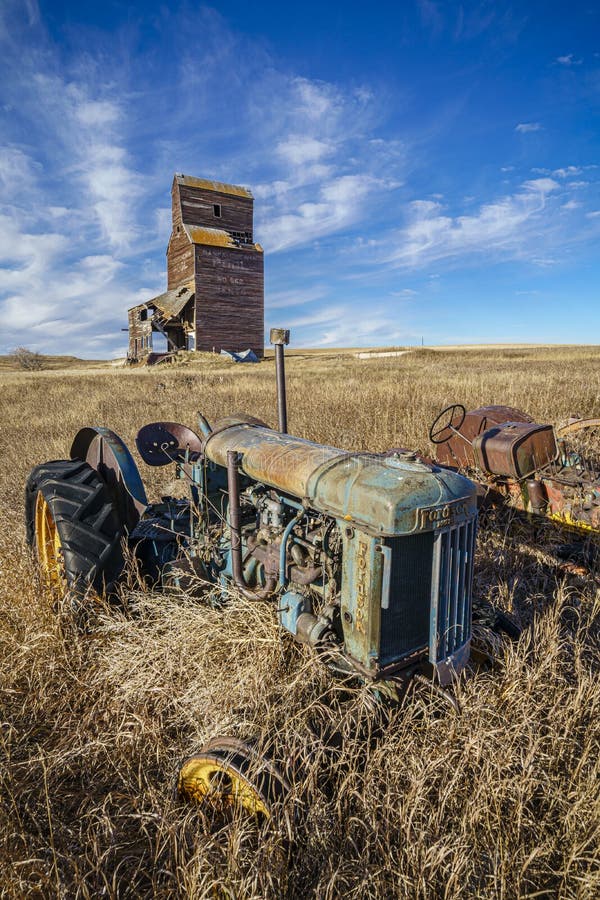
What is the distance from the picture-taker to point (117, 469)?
10.1ft

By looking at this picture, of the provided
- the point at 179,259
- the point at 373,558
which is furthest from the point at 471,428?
the point at 179,259

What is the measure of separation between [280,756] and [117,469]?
6.28 ft

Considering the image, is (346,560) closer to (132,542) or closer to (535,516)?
(132,542)

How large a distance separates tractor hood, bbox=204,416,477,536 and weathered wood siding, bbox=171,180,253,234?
25.0 meters

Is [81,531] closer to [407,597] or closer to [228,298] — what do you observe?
[407,597]

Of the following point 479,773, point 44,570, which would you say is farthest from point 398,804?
point 44,570

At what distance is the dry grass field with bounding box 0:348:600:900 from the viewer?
1.42 metres

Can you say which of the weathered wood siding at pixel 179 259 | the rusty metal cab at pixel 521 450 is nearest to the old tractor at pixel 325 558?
the rusty metal cab at pixel 521 450

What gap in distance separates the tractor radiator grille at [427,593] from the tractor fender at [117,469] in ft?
5.16

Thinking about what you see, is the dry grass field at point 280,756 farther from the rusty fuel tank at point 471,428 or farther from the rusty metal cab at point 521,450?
the rusty fuel tank at point 471,428

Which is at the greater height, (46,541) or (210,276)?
(210,276)

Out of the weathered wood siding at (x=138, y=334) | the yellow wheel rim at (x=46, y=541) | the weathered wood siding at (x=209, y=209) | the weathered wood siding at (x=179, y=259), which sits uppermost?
the weathered wood siding at (x=209, y=209)

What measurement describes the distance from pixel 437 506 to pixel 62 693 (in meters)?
1.83

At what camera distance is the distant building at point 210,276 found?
2353 centimetres
